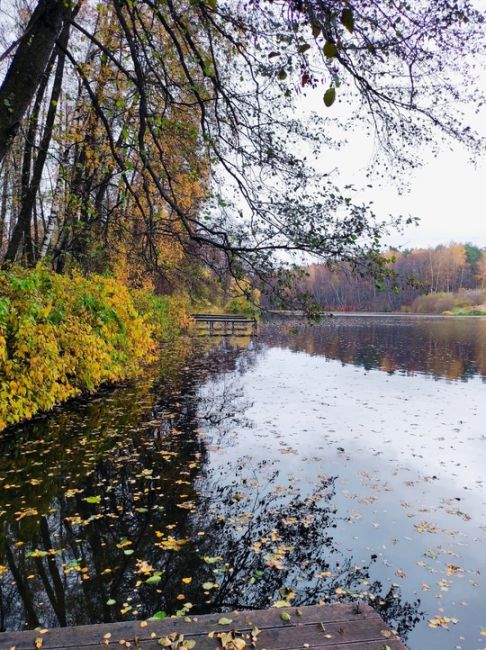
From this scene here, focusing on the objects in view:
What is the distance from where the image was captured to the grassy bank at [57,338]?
641 cm

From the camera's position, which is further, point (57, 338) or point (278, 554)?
point (57, 338)

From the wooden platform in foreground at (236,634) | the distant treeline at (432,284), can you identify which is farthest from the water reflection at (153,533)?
the distant treeline at (432,284)

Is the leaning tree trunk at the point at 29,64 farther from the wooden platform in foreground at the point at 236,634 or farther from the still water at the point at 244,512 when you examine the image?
the wooden platform in foreground at the point at 236,634

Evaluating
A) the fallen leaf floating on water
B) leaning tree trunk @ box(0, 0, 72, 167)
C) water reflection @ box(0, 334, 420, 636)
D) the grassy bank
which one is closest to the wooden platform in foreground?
water reflection @ box(0, 334, 420, 636)

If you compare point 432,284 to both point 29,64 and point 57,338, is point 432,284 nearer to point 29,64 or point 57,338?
point 57,338

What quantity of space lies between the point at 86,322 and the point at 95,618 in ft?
22.3

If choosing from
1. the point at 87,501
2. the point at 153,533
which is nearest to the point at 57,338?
the point at 87,501

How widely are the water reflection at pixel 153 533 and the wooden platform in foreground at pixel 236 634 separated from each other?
726mm

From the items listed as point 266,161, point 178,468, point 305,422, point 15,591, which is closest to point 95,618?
point 15,591

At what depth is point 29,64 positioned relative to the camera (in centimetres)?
347

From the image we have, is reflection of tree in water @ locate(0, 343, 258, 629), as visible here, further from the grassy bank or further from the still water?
the grassy bank

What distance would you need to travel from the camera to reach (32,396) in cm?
695

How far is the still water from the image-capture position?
332cm

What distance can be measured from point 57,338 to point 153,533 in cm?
474
